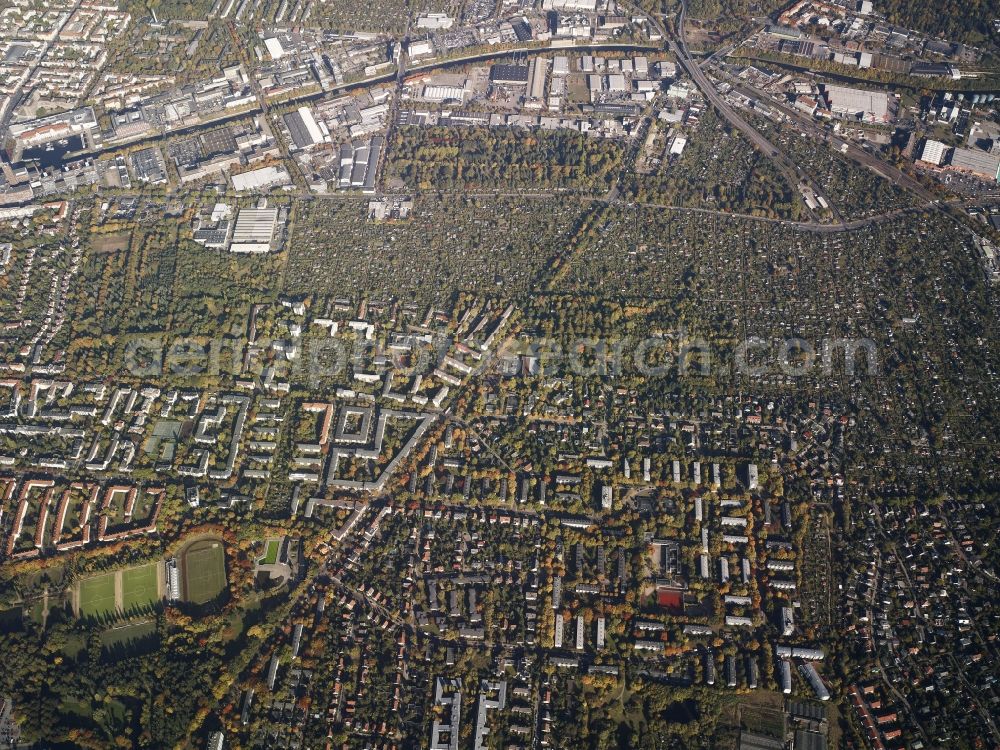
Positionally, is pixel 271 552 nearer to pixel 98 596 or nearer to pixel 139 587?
pixel 139 587

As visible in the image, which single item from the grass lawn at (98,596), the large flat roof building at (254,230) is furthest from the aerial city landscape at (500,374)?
the large flat roof building at (254,230)

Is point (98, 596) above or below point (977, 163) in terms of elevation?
below

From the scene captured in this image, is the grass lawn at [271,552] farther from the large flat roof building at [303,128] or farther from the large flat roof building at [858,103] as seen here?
the large flat roof building at [858,103]

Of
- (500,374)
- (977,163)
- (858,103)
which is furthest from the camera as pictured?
(858,103)

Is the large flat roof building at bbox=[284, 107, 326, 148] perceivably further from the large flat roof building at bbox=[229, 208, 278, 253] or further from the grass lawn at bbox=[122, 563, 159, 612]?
the grass lawn at bbox=[122, 563, 159, 612]

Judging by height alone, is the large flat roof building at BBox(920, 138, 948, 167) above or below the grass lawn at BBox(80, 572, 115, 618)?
above

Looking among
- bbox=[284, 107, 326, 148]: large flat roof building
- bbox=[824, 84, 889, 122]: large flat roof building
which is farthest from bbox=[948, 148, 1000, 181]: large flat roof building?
bbox=[284, 107, 326, 148]: large flat roof building

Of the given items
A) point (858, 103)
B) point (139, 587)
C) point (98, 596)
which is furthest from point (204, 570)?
point (858, 103)
